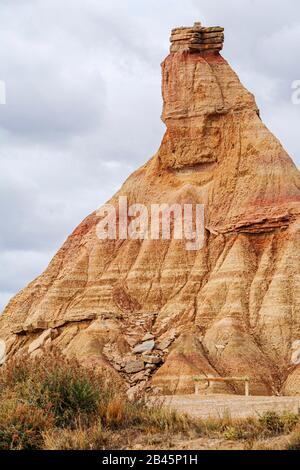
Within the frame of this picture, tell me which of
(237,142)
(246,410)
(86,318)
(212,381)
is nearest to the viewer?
(246,410)

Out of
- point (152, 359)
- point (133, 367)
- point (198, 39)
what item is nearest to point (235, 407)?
point (152, 359)

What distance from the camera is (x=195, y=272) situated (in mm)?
50031

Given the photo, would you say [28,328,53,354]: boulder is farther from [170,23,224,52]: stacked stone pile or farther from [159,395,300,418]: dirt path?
[170,23,224,52]: stacked stone pile

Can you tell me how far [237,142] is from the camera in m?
53.5

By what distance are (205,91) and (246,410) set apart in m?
32.1

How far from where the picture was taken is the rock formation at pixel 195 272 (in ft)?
144

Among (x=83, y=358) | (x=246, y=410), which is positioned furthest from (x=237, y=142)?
(x=246, y=410)

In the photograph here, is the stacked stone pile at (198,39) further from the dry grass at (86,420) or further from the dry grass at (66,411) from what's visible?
the dry grass at (86,420)

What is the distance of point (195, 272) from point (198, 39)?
15.7m

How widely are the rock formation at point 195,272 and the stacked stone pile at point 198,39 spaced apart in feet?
0.23

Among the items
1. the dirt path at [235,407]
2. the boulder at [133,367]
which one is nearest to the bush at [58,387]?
the dirt path at [235,407]

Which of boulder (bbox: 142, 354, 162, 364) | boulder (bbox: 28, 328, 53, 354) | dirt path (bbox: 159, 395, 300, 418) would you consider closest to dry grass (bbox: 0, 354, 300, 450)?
dirt path (bbox: 159, 395, 300, 418)

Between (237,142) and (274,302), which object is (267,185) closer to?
(237,142)
